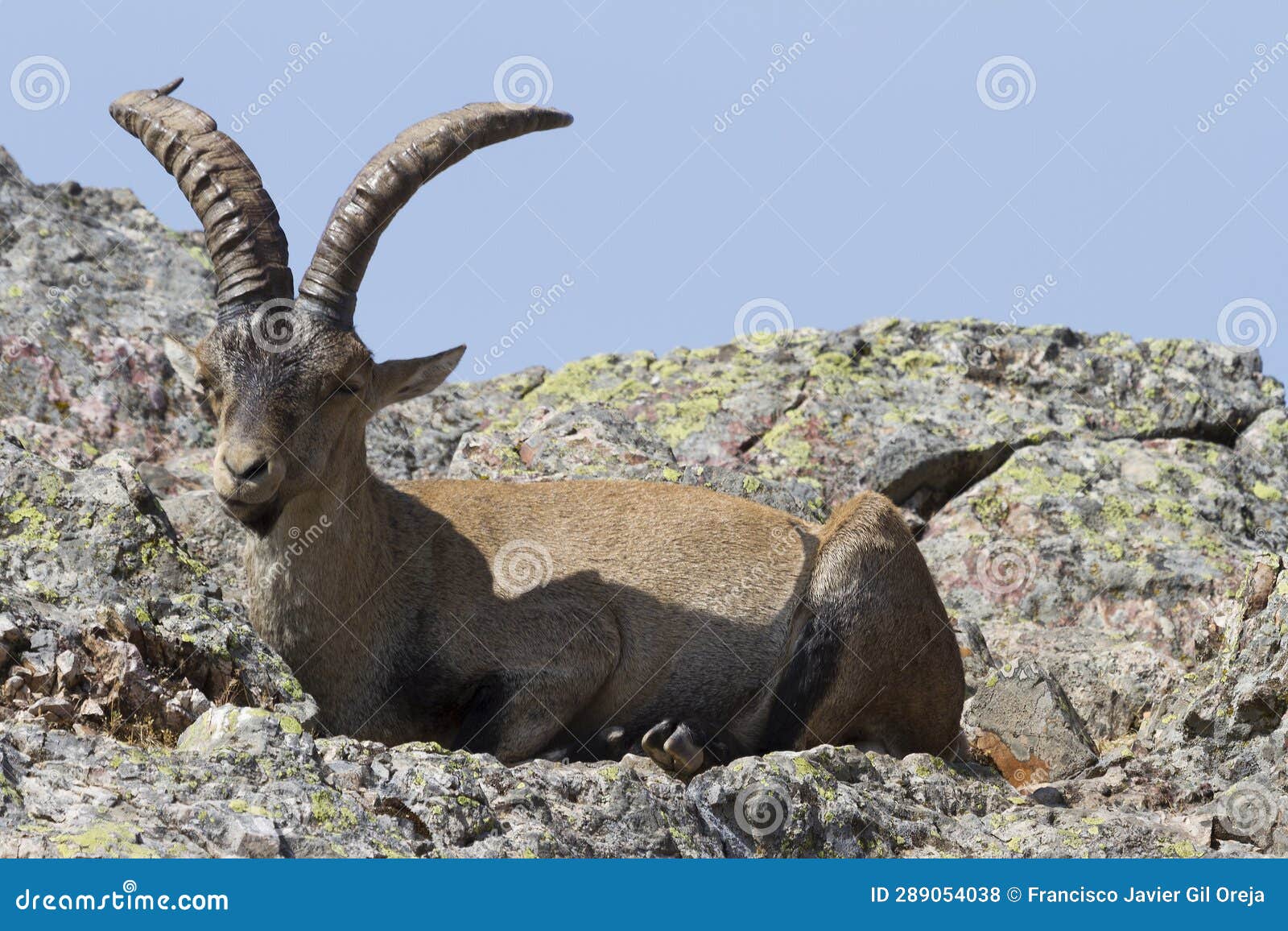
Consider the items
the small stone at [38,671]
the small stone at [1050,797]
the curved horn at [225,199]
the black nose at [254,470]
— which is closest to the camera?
the small stone at [38,671]

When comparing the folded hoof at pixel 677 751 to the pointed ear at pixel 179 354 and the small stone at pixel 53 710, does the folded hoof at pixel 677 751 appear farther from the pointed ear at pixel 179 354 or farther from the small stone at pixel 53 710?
the pointed ear at pixel 179 354

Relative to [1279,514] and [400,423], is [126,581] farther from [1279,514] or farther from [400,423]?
[1279,514]

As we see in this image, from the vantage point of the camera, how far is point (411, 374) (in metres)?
9.69

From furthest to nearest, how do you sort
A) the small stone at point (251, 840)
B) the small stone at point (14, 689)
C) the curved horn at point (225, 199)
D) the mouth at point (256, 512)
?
the curved horn at point (225, 199) → the mouth at point (256, 512) → the small stone at point (14, 689) → the small stone at point (251, 840)

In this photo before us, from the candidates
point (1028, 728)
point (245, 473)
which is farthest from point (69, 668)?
point (1028, 728)

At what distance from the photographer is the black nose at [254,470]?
8.16m

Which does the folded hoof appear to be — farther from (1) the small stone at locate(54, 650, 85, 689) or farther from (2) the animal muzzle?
(1) the small stone at locate(54, 650, 85, 689)

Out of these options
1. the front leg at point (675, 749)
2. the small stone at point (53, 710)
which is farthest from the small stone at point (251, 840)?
the front leg at point (675, 749)

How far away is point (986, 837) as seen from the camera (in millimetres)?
7465

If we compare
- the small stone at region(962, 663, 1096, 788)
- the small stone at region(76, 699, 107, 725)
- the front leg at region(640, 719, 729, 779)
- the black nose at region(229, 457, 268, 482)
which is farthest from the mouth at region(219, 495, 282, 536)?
the small stone at region(962, 663, 1096, 788)

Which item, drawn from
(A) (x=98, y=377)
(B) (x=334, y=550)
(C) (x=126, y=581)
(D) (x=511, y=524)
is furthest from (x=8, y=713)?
(A) (x=98, y=377)

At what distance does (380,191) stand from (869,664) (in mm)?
4644

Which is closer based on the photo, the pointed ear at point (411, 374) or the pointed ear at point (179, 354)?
the pointed ear at point (411, 374)

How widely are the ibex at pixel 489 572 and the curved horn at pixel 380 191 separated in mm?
15
